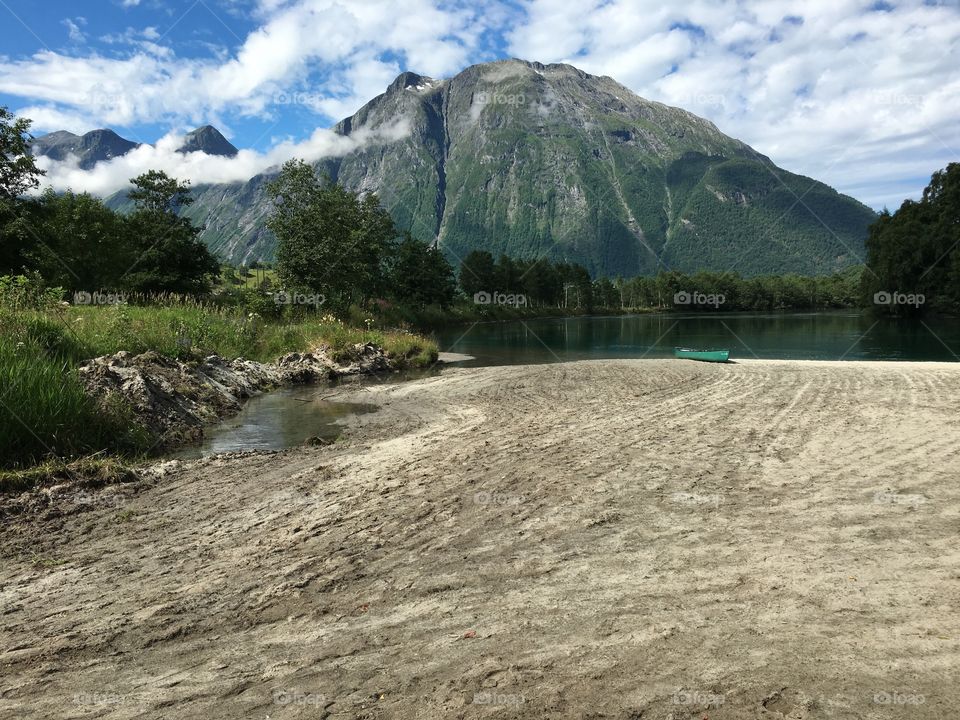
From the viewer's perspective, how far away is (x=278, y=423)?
51.3ft

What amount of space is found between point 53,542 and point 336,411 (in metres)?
10.5

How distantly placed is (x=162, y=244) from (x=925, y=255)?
297 feet

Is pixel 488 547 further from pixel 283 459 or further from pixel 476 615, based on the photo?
pixel 283 459

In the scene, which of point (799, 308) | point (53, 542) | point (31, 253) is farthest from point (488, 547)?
point (799, 308)

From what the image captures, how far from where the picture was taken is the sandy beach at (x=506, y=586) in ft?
12.6

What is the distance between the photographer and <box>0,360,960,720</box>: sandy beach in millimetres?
3844

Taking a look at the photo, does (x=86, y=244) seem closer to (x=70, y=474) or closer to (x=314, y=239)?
(x=314, y=239)

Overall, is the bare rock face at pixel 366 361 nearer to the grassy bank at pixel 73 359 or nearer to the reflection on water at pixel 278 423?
the grassy bank at pixel 73 359

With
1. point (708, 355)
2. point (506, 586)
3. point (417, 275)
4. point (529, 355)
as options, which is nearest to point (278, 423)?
point (506, 586)

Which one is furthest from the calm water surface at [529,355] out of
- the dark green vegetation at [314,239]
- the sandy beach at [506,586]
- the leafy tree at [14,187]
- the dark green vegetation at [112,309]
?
the leafy tree at [14,187]

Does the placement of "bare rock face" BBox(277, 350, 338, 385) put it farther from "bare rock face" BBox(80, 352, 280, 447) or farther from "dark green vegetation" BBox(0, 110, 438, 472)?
"bare rock face" BBox(80, 352, 280, 447)

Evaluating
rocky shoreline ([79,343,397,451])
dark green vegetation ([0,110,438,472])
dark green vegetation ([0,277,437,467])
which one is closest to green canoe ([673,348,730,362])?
dark green vegetation ([0,110,438,472])

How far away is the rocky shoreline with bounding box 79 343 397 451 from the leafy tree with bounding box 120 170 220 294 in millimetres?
23556

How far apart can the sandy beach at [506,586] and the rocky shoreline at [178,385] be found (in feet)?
12.2
